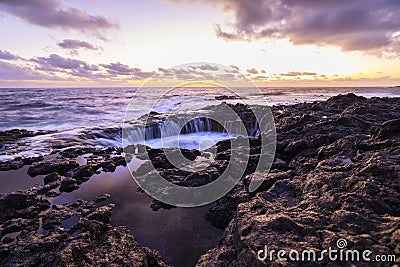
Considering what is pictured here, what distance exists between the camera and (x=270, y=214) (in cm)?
317

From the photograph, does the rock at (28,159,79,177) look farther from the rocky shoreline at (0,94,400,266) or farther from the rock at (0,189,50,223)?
the rock at (0,189,50,223)

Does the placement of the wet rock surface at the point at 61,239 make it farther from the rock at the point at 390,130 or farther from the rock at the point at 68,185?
the rock at the point at 390,130

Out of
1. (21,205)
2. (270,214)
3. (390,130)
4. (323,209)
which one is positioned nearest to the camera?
(323,209)

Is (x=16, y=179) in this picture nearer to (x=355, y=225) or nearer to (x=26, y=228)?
(x=26, y=228)

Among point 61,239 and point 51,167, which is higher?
point 51,167

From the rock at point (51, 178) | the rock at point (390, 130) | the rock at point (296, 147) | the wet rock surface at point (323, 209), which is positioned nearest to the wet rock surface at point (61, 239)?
the wet rock surface at point (323, 209)

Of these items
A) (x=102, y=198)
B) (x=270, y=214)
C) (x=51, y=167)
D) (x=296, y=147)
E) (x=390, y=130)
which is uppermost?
(x=390, y=130)

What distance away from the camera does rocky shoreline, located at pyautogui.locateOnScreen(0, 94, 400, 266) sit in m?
2.53

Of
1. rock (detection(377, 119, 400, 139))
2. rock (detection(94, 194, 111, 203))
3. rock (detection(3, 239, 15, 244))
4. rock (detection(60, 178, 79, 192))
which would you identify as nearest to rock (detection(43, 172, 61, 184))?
rock (detection(60, 178, 79, 192))

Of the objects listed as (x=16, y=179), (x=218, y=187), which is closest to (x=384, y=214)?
(x=218, y=187)

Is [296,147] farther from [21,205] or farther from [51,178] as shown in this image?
[51,178]

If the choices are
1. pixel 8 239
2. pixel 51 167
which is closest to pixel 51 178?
pixel 51 167

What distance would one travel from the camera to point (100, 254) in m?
3.31

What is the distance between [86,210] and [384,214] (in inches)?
219
